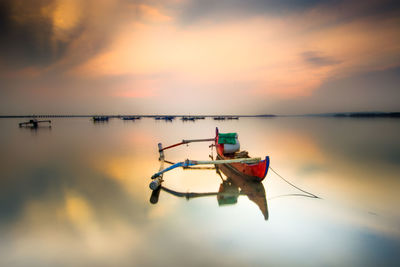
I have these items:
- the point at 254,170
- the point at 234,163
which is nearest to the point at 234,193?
the point at 254,170

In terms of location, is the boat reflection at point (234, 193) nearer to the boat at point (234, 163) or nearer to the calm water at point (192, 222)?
the calm water at point (192, 222)

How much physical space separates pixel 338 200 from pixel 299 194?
1419 mm

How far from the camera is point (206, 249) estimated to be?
500 centimetres

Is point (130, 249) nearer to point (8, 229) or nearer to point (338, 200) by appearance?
point (8, 229)

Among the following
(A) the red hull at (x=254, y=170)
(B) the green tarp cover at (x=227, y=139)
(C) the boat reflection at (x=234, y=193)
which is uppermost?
(B) the green tarp cover at (x=227, y=139)

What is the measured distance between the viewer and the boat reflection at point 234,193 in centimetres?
788

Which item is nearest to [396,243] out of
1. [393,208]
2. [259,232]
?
[393,208]

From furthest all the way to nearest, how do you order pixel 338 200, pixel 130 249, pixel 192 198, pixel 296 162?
pixel 296 162
pixel 192 198
pixel 338 200
pixel 130 249

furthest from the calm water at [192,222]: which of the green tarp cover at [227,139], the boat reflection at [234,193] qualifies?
the green tarp cover at [227,139]

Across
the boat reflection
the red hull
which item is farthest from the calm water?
the red hull

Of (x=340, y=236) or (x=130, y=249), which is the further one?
(x=340, y=236)

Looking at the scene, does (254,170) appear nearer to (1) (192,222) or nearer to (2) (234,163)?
(2) (234,163)

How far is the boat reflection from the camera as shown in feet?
25.8

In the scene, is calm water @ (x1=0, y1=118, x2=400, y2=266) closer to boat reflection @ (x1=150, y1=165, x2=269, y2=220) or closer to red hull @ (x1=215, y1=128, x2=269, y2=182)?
boat reflection @ (x1=150, y1=165, x2=269, y2=220)
